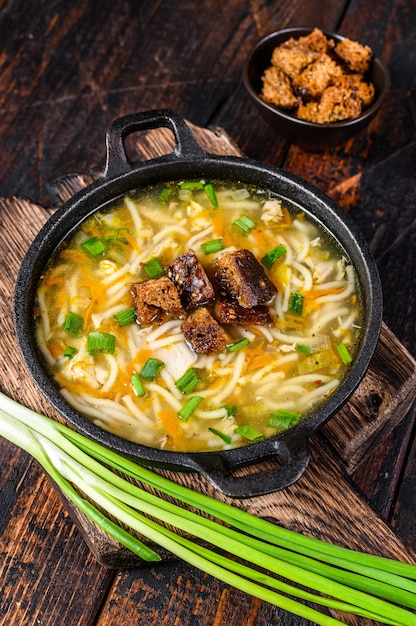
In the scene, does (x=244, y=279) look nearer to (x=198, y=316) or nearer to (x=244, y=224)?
(x=198, y=316)

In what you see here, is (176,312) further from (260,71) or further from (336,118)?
(260,71)

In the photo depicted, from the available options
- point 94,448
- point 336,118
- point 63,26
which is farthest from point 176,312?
point 63,26

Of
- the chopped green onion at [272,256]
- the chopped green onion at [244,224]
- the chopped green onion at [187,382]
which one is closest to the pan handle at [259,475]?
the chopped green onion at [187,382]

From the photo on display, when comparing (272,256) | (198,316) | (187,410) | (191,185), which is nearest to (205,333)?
(198,316)

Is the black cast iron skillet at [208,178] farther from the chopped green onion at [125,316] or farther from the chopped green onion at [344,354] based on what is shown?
the chopped green onion at [125,316]

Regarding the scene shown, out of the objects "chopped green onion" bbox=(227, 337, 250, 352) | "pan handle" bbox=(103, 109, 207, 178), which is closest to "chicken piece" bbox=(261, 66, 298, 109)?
"pan handle" bbox=(103, 109, 207, 178)

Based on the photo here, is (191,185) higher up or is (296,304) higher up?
(191,185)

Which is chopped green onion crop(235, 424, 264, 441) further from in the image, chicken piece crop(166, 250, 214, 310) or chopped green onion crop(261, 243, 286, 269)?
chopped green onion crop(261, 243, 286, 269)
